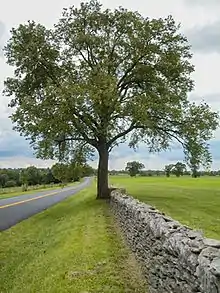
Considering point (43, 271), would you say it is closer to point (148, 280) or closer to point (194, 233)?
point (148, 280)

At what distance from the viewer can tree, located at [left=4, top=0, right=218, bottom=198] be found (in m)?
27.4

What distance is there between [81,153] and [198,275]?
26.1 metres

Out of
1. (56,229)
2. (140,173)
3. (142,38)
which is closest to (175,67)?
(142,38)

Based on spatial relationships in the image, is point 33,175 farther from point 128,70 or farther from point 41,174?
point 128,70

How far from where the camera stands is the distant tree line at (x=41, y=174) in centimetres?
3123

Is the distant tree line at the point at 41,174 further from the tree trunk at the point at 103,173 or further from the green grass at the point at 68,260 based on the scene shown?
the green grass at the point at 68,260

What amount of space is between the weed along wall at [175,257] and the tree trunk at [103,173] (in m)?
19.4

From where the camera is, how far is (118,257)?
1170 centimetres

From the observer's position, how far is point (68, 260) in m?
11.9

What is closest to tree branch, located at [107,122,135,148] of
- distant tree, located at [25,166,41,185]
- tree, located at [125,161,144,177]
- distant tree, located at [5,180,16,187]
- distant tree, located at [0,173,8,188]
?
distant tree, located at [25,166,41,185]

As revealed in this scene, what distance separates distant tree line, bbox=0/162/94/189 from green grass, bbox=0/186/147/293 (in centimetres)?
1199

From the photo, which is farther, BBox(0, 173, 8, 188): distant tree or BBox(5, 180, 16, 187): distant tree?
BBox(0, 173, 8, 188): distant tree

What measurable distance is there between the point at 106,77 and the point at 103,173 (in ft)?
24.1

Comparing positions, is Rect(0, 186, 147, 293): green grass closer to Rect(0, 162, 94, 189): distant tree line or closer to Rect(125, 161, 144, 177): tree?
Rect(0, 162, 94, 189): distant tree line
